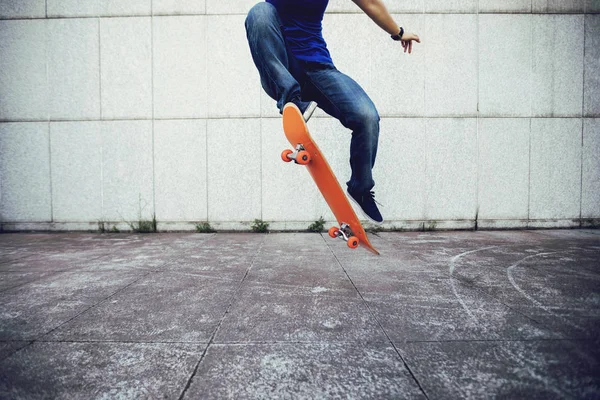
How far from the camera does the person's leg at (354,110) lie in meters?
3.01

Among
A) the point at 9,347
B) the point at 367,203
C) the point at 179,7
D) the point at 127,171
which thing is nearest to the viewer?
the point at 9,347

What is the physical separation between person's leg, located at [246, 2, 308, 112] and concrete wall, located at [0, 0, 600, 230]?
3.76 m

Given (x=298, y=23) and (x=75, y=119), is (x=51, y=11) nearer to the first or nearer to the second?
(x=75, y=119)

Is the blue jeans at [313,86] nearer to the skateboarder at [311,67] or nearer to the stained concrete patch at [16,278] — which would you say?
the skateboarder at [311,67]

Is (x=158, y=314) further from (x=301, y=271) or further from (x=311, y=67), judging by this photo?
(x=311, y=67)

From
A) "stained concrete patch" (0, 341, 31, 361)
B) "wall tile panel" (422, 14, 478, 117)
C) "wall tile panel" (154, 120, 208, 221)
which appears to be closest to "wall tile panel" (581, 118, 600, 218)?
"wall tile panel" (422, 14, 478, 117)

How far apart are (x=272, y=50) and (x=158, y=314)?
2511 mm

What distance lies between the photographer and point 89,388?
1.46m

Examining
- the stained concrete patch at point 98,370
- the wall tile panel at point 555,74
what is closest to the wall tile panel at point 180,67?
the stained concrete patch at point 98,370

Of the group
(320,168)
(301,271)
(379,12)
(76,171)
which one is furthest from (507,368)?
(76,171)

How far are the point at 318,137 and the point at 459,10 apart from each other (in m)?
4.16

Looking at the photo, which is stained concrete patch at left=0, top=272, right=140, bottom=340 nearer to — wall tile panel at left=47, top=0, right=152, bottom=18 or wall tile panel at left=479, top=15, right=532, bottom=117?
wall tile panel at left=47, top=0, right=152, bottom=18

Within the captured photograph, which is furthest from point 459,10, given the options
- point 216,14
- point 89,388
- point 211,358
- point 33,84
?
point 33,84

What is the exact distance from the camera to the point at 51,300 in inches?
104
